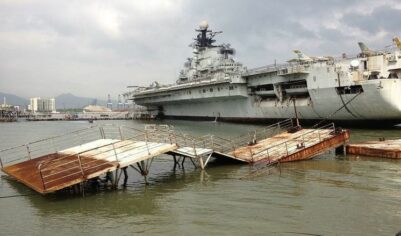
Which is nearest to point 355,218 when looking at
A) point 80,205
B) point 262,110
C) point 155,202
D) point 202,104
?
point 155,202

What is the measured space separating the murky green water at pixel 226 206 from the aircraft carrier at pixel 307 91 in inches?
368

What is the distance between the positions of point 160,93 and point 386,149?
45088 millimetres

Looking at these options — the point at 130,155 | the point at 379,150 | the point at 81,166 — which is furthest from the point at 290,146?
the point at 81,166

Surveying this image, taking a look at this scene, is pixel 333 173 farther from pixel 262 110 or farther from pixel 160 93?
pixel 160 93

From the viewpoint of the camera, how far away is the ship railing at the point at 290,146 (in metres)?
17.0

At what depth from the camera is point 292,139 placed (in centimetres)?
1923

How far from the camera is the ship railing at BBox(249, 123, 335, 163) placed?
17000 millimetres

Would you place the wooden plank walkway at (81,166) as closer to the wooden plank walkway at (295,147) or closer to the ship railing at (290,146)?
the wooden plank walkway at (295,147)

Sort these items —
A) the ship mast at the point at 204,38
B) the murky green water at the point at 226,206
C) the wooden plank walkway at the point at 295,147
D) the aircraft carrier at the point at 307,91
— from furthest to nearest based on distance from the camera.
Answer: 1. the ship mast at the point at 204,38
2. the aircraft carrier at the point at 307,91
3. the wooden plank walkway at the point at 295,147
4. the murky green water at the point at 226,206

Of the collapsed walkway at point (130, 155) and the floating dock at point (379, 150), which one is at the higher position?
the collapsed walkway at point (130, 155)

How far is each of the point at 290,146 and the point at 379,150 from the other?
148 inches

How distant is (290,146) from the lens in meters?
18.3

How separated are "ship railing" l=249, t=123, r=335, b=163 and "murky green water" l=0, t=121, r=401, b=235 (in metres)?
2.09

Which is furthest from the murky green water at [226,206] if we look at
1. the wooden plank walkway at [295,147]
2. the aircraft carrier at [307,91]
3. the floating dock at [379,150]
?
the aircraft carrier at [307,91]
